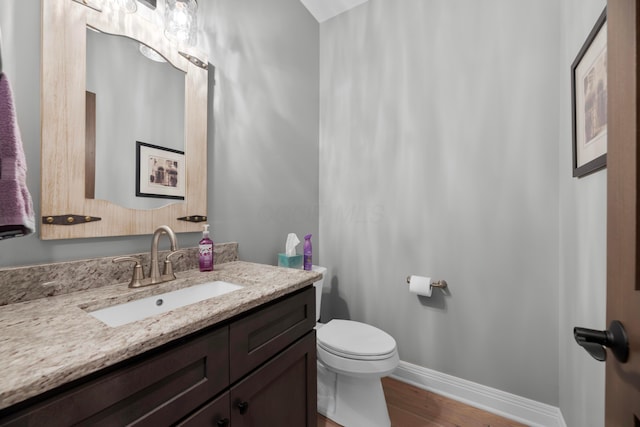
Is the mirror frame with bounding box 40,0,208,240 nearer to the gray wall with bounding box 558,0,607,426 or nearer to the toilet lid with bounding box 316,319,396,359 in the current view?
the toilet lid with bounding box 316,319,396,359

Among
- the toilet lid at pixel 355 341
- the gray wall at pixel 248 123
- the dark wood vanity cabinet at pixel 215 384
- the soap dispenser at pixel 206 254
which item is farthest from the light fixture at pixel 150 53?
the toilet lid at pixel 355 341

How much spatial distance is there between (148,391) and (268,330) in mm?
377

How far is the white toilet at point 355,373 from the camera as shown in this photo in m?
1.33

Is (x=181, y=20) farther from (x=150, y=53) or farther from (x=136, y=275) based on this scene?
(x=136, y=275)

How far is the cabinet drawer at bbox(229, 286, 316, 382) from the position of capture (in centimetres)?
79

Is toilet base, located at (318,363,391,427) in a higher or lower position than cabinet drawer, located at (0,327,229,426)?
lower

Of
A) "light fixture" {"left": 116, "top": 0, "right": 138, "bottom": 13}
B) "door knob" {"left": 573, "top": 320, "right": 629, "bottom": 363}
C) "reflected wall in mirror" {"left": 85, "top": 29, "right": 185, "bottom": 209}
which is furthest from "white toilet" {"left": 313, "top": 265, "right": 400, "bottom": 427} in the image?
"light fixture" {"left": 116, "top": 0, "right": 138, "bottom": 13}

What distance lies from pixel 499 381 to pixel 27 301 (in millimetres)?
2153

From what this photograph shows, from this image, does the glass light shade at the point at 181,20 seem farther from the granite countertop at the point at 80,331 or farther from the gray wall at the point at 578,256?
the gray wall at the point at 578,256

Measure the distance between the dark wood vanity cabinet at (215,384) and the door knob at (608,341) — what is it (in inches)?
30.6

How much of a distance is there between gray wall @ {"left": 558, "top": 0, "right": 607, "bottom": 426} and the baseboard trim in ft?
0.38

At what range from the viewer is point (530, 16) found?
4.71 ft

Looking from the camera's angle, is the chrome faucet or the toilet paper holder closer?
the chrome faucet

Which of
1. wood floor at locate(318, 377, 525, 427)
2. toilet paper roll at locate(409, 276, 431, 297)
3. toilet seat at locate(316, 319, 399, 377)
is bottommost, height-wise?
wood floor at locate(318, 377, 525, 427)
